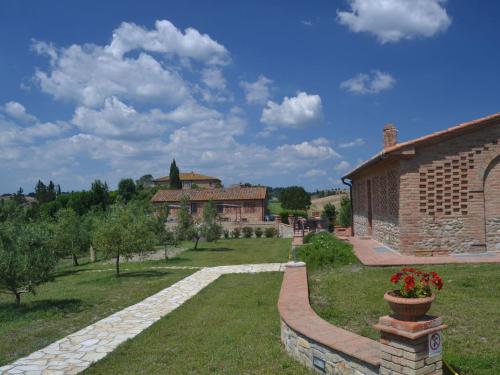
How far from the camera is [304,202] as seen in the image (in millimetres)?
60406

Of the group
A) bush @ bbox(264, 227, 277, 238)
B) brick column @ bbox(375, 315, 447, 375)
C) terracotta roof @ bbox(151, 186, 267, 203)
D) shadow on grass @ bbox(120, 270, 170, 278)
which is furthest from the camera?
terracotta roof @ bbox(151, 186, 267, 203)

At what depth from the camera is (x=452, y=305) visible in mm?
6926

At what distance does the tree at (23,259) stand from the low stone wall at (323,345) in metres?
6.07

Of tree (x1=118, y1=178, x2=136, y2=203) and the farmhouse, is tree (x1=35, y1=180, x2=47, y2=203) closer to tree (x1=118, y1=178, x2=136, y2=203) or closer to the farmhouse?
tree (x1=118, y1=178, x2=136, y2=203)

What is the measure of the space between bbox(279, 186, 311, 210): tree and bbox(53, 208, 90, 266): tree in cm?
3930

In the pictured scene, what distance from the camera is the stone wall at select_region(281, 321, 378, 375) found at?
409 centimetres

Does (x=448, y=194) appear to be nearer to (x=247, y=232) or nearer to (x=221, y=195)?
(x=247, y=232)

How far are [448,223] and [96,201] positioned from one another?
51417 millimetres

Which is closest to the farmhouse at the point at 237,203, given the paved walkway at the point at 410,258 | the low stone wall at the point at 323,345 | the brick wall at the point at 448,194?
the paved walkway at the point at 410,258

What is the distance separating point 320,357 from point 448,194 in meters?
9.00

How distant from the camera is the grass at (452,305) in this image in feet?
16.0

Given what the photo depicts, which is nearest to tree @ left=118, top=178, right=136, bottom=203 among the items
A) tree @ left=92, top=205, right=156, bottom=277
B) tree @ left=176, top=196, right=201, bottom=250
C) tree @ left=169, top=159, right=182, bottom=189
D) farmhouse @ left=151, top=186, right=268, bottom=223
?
tree @ left=169, top=159, right=182, bottom=189

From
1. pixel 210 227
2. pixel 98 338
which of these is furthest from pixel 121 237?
pixel 210 227

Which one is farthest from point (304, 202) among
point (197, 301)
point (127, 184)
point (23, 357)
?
point (23, 357)
